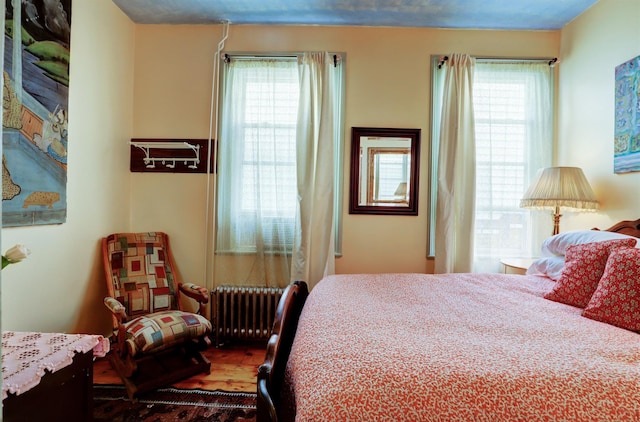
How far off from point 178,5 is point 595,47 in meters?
3.28

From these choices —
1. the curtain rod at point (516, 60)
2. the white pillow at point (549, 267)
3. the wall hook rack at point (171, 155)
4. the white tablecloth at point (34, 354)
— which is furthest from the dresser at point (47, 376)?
the curtain rod at point (516, 60)

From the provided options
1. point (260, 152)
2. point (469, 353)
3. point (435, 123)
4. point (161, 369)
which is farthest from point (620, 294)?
point (161, 369)

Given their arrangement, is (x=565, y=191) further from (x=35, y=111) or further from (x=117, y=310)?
(x=35, y=111)

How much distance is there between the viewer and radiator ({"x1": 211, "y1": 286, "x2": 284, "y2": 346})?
2.82m

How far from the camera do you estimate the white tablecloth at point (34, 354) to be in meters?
1.26

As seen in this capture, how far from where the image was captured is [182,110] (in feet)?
10.0

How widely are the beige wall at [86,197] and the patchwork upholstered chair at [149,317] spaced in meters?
0.21

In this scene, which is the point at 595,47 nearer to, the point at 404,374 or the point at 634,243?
the point at 634,243

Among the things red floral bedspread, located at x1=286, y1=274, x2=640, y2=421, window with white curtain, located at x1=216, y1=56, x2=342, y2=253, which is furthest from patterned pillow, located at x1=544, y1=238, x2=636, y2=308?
window with white curtain, located at x1=216, y1=56, x2=342, y2=253

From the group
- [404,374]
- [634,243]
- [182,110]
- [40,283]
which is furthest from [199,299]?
[634,243]

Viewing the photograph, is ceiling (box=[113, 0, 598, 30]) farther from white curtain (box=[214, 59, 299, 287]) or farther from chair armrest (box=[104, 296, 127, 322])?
chair armrest (box=[104, 296, 127, 322])

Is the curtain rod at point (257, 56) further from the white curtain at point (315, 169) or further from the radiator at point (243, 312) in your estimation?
the radiator at point (243, 312)

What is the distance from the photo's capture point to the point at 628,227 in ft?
7.20

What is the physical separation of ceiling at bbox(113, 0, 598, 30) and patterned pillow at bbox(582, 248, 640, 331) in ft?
7.01
